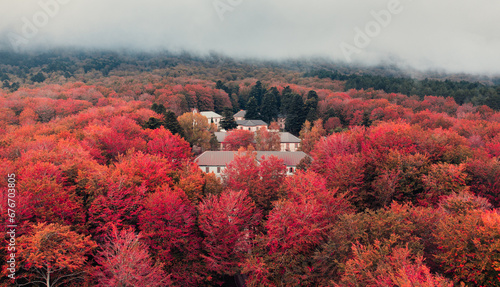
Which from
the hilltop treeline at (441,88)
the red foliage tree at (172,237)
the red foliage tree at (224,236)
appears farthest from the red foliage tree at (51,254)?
the hilltop treeline at (441,88)

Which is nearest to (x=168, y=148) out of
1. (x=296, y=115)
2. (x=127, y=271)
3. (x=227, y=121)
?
(x=127, y=271)

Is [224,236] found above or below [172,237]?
below

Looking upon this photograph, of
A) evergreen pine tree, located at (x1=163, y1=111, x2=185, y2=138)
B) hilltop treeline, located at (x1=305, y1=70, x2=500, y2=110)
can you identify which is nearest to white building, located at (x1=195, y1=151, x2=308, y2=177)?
evergreen pine tree, located at (x1=163, y1=111, x2=185, y2=138)

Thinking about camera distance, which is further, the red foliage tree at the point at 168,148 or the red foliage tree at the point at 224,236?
the red foliage tree at the point at 168,148

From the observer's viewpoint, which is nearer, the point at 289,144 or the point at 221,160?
the point at 221,160

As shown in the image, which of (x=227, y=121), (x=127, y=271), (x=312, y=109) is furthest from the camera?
(x=312, y=109)

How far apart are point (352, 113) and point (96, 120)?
53.2 meters

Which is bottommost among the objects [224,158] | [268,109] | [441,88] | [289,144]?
[289,144]

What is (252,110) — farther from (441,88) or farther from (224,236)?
(224,236)

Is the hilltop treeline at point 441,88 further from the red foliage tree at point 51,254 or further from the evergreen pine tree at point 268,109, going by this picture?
the red foliage tree at point 51,254

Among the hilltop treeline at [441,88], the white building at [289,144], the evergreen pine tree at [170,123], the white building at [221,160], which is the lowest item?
the white building at [289,144]

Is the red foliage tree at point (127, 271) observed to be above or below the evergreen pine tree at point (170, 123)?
below

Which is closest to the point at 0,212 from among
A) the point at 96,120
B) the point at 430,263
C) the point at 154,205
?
the point at 154,205

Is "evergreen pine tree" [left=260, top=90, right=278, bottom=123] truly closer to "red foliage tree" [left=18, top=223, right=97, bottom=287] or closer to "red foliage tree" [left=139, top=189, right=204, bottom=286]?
"red foliage tree" [left=139, top=189, right=204, bottom=286]
